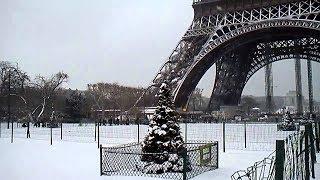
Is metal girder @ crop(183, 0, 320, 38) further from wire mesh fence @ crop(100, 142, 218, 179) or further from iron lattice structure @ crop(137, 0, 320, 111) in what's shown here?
wire mesh fence @ crop(100, 142, 218, 179)

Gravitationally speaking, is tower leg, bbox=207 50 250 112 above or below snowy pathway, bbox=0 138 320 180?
above

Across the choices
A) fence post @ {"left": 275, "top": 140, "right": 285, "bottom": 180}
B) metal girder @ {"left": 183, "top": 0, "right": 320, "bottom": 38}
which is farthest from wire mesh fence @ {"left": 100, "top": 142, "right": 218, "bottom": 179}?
metal girder @ {"left": 183, "top": 0, "right": 320, "bottom": 38}

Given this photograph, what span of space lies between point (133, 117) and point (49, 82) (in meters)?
14.6

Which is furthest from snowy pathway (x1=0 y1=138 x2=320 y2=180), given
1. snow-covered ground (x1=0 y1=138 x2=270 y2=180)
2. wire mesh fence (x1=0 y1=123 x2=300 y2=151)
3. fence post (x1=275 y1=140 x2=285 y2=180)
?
fence post (x1=275 y1=140 x2=285 y2=180)

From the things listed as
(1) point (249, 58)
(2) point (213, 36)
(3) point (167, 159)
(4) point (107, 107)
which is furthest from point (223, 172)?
(4) point (107, 107)

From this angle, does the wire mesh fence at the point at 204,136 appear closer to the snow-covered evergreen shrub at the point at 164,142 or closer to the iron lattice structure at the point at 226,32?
the snow-covered evergreen shrub at the point at 164,142

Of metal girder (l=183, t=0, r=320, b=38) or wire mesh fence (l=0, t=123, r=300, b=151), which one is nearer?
wire mesh fence (l=0, t=123, r=300, b=151)

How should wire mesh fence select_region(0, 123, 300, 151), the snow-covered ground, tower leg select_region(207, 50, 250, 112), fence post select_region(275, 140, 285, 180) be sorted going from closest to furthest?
fence post select_region(275, 140, 285, 180) → the snow-covered ground → wire mesh fence select_region(0, 123, 300, 151) → tower leg select_region(207, 50, 250, 112)

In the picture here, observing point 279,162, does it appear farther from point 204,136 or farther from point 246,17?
point 246,17

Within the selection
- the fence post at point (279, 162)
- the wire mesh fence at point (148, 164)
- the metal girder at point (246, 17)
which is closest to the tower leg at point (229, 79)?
the metal girder at point (246, 17)

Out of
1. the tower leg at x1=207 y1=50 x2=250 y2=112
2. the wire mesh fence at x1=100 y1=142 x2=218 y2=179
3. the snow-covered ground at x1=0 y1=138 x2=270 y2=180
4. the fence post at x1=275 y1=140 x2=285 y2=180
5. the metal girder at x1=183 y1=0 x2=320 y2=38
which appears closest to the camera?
the fence post at x1=275 y1=140 x2=285 y2=180

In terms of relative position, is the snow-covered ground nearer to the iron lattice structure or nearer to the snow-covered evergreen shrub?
the snow-covered evergreen shrub

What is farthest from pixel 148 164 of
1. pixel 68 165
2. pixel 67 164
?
pixel 67 164

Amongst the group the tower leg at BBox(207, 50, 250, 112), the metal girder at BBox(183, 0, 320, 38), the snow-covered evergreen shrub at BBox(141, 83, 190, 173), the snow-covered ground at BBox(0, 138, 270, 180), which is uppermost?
the metal girder at BBox(183, 0, 320, 38)
